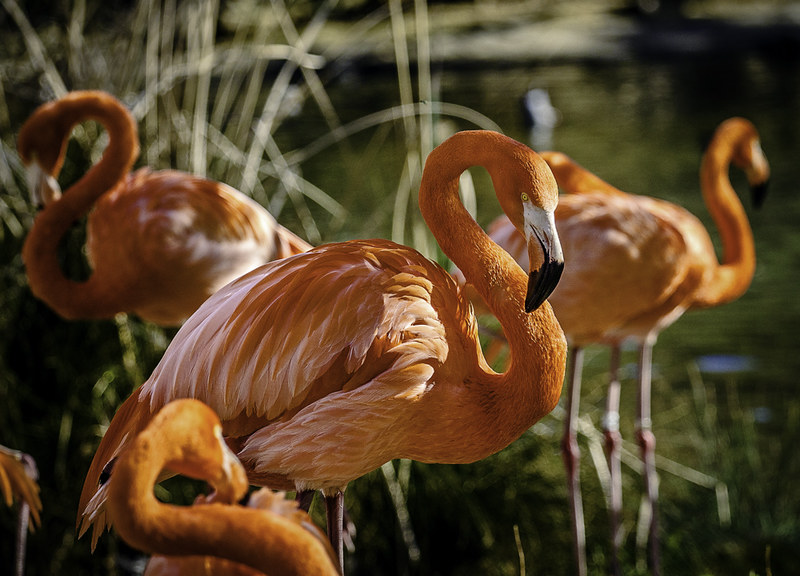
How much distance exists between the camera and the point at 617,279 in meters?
3.42

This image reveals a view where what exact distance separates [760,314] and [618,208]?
3.82 metres

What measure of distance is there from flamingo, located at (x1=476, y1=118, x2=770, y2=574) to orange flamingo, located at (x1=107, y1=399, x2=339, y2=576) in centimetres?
195

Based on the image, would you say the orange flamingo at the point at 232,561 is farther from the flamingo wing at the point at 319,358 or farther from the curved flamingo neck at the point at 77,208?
the curved flamingo neck at the point at 77,208

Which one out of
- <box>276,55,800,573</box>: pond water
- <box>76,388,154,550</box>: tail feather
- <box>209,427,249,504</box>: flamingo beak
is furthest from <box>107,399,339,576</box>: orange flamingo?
<box>276,55,800,573</box>: pond water

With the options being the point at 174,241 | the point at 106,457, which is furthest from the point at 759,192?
the point at 106,457

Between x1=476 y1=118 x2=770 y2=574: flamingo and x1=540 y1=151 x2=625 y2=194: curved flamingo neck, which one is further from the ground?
x1=540 y1=151 x2=625 y2=194: curved flamingo neck

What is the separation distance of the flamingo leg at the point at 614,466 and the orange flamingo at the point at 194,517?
2208 mm

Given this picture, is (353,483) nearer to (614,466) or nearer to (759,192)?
(614,466)

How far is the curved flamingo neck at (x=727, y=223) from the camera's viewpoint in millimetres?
3926

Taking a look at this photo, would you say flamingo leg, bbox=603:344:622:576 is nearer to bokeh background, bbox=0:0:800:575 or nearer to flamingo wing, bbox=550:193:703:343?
bokeh background, bbox=0:0:800:575

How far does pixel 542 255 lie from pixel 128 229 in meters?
1.81

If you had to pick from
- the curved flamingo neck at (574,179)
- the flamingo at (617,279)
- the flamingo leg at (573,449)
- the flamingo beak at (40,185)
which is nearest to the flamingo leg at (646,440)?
the flamingo at (617,279)

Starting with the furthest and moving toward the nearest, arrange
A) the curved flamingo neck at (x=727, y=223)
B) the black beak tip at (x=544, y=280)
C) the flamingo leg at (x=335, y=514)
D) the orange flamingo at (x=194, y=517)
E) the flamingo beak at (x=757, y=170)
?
the flamingo beak at (x=757, y=170)
the curved flamingo neck at (x=727, y=223)
the flamingo leg at (x=335, y=514)
the black beak tip at (x=544, y=280)
the orange flamingo at (x=194, y=517)

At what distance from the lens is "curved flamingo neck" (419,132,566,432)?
2193mm
